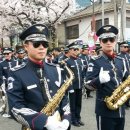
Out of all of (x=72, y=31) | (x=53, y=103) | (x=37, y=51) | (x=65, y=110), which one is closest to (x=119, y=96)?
(x=65, y=110)

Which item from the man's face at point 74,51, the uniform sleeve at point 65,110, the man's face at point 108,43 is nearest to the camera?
the uniform sleeve at point 65,110

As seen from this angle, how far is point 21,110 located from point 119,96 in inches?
76.3

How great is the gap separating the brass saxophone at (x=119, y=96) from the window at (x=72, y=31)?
32.5 metres

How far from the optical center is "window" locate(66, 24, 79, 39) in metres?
37.8

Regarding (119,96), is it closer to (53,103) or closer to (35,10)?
(53,103)

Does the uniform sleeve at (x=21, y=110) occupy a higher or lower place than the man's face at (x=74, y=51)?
lower

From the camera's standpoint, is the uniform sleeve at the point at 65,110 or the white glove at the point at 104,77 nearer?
the uniform sleeve at the point at 65,110

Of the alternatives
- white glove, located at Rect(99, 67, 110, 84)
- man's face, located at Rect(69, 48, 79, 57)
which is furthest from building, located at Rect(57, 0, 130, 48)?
white glove, located at Rect(99, 67, 110, 84)

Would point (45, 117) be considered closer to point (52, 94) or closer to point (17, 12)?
point (52, 94)

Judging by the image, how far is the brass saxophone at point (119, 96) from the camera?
4879mm

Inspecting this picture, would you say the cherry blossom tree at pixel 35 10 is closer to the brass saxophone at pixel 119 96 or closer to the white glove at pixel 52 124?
the brass saxophone at pixel 119 96

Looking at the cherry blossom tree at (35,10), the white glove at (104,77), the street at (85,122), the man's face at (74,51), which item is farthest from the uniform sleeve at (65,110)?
the cherry blossom tree at (35,10)

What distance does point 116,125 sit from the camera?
16.1 ft

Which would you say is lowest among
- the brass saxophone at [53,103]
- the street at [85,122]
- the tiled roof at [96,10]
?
the street at [85,122]
